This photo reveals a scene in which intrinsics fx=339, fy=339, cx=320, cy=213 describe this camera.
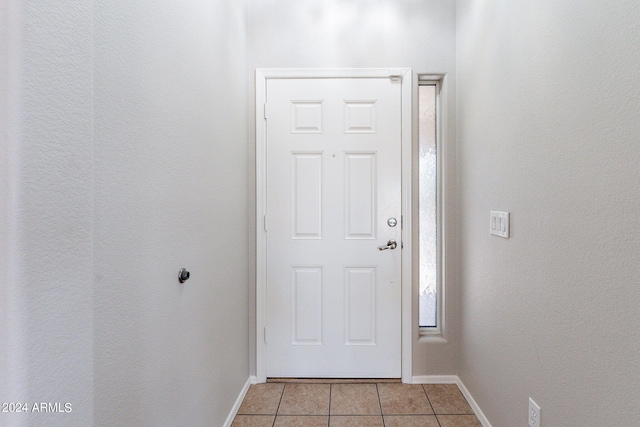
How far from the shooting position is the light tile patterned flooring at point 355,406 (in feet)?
6.03

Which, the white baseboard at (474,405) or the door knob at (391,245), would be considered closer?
the white baseboard at (474,405)

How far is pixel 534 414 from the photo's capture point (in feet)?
4.32

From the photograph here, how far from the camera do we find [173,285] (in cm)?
121

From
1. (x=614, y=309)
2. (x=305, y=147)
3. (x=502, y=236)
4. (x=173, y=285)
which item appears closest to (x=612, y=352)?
(x=614, y=309)

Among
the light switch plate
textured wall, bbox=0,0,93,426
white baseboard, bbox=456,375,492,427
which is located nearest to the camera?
textured wall, bbox=0,0,93,426

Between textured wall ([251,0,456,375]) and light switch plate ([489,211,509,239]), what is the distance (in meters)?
0.51

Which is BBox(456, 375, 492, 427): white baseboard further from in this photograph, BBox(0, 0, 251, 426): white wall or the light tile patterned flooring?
BBox(0, 0, 251, 426): white wall

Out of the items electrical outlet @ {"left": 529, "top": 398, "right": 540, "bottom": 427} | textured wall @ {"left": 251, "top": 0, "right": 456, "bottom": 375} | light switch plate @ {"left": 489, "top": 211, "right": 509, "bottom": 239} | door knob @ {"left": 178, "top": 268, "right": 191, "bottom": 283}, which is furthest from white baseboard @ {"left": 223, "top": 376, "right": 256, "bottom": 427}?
light switch plate @ {"left": 489, "top": 211, "right": 509, "bottom": 239}

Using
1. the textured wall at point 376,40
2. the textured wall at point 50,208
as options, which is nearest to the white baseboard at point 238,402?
the textured wall at point 376,40

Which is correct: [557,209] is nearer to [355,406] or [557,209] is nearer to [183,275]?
[183,275]

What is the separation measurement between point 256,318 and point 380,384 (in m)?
0.91

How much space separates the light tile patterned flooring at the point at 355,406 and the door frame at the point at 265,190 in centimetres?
16

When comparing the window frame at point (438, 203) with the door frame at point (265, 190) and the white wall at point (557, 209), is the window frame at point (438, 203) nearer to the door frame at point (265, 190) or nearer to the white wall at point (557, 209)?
the door frame at point (265, 190)

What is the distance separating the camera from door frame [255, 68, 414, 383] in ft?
7.21
